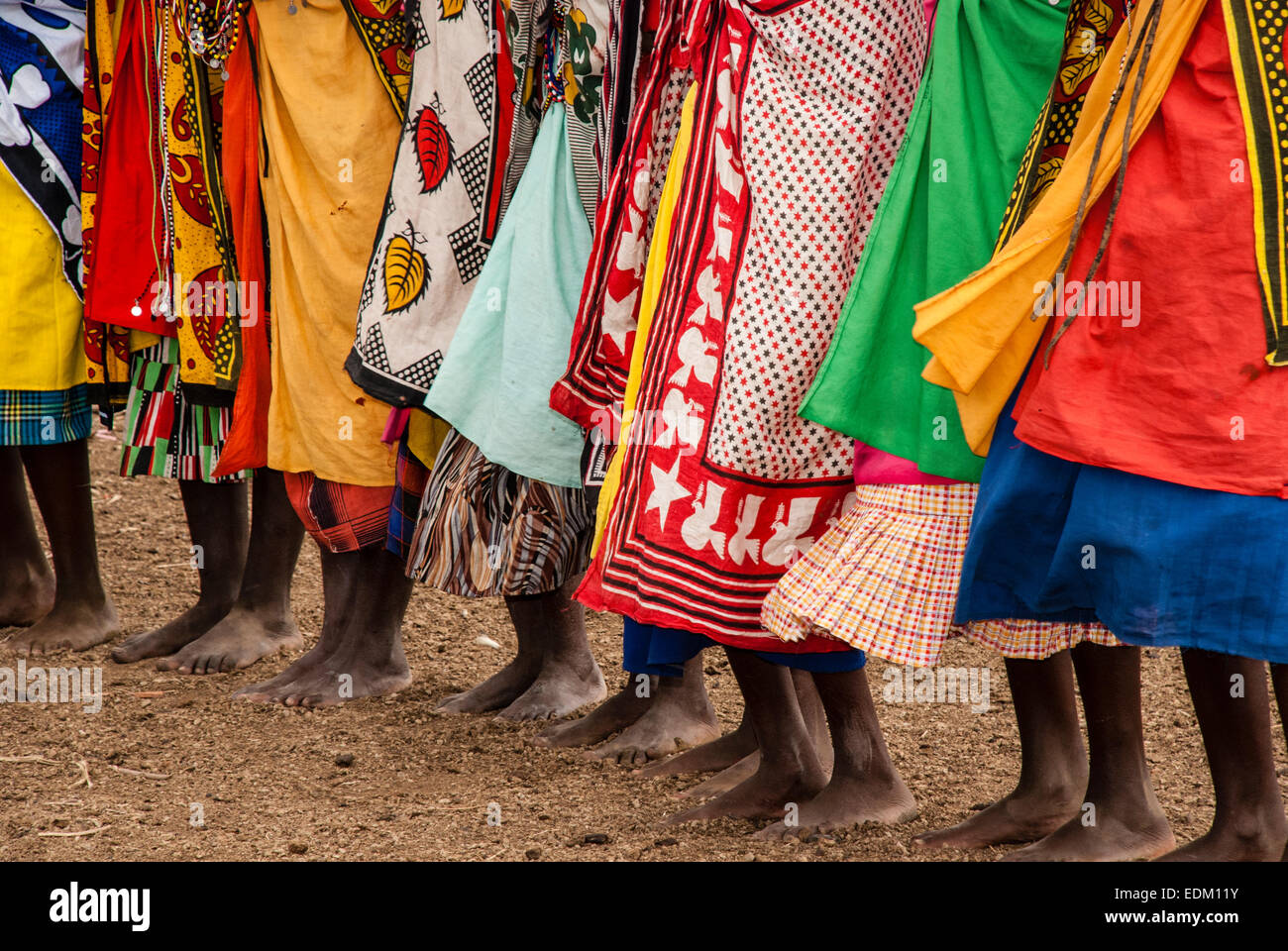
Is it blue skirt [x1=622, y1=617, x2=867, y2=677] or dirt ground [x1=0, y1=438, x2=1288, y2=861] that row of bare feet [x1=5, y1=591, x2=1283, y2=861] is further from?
blue skirt [x1=622, y1=617, x2=867, y2=677]

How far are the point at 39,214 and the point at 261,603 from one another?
1363 mm

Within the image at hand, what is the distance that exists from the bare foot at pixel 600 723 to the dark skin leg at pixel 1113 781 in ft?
4.23

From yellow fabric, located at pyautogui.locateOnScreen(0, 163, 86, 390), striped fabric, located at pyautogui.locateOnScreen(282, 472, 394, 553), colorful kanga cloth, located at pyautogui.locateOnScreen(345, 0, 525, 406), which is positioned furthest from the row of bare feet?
colorful kanga cloth, located at pyautogui.locateOnScreen(345, 0, 525, 406)

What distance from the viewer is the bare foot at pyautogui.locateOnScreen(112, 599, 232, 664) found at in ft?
14.7

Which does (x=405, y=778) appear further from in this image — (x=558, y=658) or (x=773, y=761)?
(x=773, y=761)

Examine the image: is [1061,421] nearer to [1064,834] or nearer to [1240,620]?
[1240,620]

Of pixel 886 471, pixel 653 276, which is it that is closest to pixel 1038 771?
pixel 886 471

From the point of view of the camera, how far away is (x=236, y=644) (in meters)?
4.46

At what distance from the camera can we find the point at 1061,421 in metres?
2.38

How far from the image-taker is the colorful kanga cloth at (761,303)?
284 centimetres

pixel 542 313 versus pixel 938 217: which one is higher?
pixel 938 217

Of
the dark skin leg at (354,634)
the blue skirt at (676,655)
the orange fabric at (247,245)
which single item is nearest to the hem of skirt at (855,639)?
the blue skirt at (676,655)

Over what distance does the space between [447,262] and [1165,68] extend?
76.5 inches

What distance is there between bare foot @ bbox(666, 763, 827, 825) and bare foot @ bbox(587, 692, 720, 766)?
1.50ft
